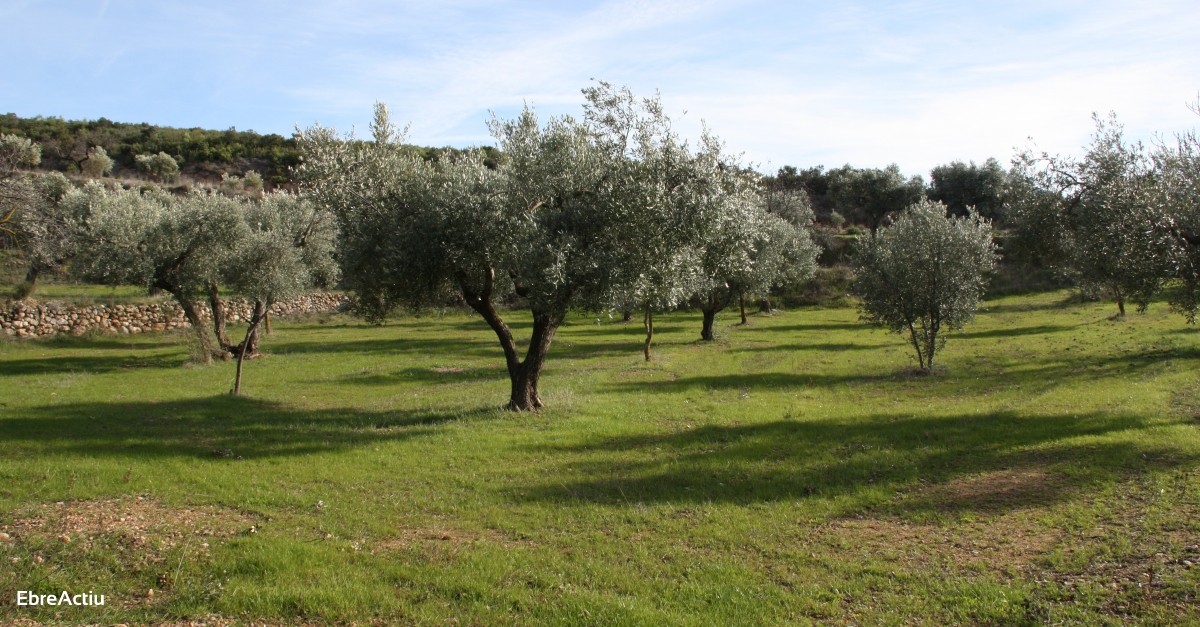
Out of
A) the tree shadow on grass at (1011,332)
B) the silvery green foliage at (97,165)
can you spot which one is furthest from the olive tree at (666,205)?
the silvery green foliage at (97,165)

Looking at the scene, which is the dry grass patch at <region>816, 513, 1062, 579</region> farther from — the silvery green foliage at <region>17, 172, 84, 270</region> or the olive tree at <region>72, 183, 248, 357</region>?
the olive tree at <region>72, 183, 248, 357</region>

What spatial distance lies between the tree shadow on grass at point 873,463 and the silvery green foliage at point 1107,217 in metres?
3.56

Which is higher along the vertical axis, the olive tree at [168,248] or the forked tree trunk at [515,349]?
the olive tree at [168,248]

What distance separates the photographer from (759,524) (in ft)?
33.2

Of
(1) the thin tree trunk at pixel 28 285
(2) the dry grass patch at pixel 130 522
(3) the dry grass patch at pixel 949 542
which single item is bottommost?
(3) the dry grass patch at pixel 949 542

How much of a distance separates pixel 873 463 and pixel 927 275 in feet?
56.9

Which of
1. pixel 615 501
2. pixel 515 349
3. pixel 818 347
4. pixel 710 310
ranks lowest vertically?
pixel 615 501

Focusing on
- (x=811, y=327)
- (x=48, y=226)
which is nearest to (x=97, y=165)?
(x=48, y=226)

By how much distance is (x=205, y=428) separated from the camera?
57.5 feet

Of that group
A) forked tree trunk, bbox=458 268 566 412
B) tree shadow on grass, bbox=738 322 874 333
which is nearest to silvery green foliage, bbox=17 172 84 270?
forked tree trunk, bbox=458 268 566 412

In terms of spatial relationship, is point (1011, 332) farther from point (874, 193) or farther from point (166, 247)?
point (874, 193)

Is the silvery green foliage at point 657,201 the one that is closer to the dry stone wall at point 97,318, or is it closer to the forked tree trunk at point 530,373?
the forked tree trunk at point 530,373

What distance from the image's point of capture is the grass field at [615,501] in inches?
293

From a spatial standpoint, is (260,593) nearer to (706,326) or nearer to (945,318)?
(945,318)
